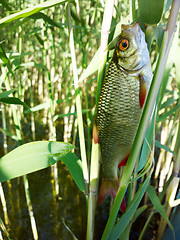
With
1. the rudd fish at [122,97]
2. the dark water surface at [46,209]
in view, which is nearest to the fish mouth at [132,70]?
the rudd fish at [122,97]

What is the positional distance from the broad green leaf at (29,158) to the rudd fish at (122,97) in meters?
0.11

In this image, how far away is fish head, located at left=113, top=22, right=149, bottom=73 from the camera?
20.4 inches

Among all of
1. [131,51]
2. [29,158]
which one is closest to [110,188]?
[29,158]

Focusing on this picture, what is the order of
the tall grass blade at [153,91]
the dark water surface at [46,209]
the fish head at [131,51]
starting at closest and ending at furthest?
the tall grass blade at [153,91] → the fish head at [131,51] → the dark water surface at [46,209]

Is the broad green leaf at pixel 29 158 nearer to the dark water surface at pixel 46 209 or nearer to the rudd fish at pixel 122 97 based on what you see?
the rudd fish at pixel 122 97

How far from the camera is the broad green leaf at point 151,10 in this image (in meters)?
0.47

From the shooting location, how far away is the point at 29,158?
1.73 feet

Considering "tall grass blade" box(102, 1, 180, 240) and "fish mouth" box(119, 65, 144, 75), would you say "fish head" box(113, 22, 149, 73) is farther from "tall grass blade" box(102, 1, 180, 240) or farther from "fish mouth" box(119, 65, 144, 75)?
"tall grass blade" box(102, 1, 180, 240)

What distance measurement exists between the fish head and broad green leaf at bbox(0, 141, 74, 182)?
0.85 ft

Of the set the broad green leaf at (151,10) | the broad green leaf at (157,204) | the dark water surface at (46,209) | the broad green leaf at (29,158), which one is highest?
the broad green leaf at (151,10)

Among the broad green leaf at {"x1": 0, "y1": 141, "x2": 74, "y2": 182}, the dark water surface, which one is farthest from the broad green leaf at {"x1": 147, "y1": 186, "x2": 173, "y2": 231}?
the dark water surface

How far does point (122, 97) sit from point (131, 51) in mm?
113

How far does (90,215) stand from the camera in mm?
656

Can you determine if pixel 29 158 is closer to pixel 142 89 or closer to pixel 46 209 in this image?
pixel 142 89
